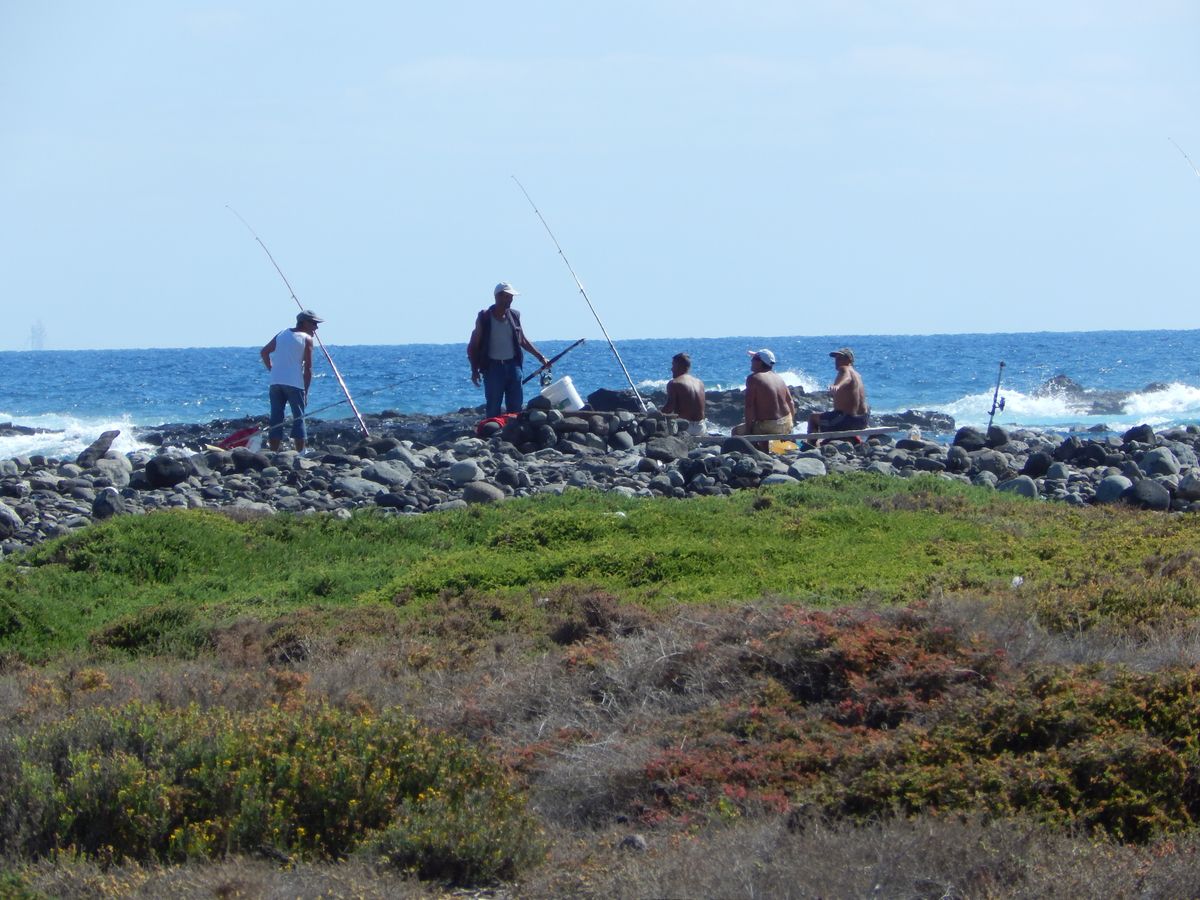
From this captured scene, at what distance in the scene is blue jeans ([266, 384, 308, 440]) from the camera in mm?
16094

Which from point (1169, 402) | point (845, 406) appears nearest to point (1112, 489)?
point (845, 406)

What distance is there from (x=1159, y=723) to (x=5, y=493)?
12.3 meters

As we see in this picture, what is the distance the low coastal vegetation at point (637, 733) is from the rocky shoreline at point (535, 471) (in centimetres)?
375

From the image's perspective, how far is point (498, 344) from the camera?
15.7 meters

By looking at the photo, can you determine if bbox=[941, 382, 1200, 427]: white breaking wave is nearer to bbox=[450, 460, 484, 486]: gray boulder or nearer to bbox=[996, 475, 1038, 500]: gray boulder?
bbox=[996, 475, 1038, 500]: gray boulder

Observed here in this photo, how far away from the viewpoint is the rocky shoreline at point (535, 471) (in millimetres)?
12336

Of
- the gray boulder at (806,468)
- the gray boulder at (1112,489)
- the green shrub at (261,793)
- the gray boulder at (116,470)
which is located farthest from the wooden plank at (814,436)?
the green shrub at (261,793)

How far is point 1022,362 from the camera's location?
6094 cm

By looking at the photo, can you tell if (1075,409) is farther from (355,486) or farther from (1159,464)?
(355,486)

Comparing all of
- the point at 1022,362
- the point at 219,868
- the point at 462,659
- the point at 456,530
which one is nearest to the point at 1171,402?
the point at 1022,362

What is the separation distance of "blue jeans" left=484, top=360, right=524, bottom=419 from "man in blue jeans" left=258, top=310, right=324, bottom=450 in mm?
2110

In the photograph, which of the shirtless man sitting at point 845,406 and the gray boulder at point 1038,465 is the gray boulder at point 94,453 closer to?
the shirtless man sitting at point 845,406

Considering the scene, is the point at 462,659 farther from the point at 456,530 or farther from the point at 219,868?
the point at 456,530

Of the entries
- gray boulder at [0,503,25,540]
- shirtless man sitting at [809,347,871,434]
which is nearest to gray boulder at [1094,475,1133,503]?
shirtless man sitting at [809,347,871,434]
